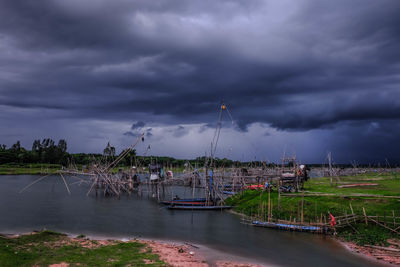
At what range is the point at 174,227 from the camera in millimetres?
28375

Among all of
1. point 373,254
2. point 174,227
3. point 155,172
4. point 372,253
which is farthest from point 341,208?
point 155,172

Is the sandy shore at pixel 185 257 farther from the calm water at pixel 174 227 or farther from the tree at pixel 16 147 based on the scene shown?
the tree at pixel 16 147

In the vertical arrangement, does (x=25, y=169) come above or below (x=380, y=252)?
above

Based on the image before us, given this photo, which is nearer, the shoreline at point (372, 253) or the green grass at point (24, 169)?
the shoreline at point (372, 253)

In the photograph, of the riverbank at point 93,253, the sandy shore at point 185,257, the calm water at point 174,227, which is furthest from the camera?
the calm water at point 174,227

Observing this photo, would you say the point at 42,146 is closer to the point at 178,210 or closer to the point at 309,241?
the point at 178,210

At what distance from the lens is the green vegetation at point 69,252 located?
645 inches

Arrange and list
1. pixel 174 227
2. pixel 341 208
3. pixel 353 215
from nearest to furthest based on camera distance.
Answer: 1. pixel 353 215
2. pixel 341 208
3. pixel 174 227

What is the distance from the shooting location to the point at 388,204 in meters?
24.6

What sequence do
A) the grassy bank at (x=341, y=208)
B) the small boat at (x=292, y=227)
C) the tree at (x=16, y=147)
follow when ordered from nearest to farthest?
the grassy bank at (x=341, y=208) → the small boat at (x=292, y=227) → the tree at (x=16, y=147)

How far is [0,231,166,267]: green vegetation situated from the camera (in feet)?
53.7

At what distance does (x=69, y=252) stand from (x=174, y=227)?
11.8 m

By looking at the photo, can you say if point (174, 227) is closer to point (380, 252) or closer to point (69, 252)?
point (69, 252)

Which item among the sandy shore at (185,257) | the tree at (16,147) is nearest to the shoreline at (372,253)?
the sandy shore at (185,257)
